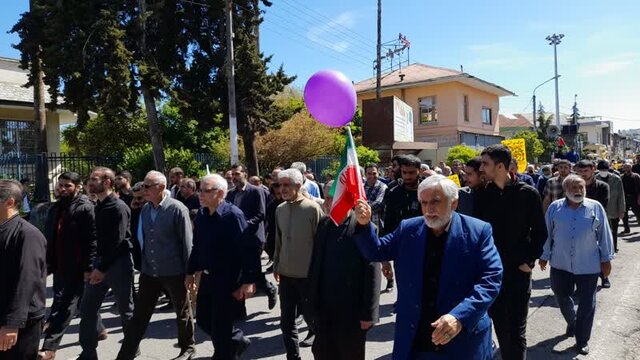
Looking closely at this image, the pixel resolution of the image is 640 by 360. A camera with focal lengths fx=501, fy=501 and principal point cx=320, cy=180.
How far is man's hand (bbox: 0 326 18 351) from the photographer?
3.32 m

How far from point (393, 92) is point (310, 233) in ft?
93.5

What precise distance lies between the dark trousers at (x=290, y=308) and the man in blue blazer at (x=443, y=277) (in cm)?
174

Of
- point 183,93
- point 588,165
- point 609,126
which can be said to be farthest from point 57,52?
point 609,126

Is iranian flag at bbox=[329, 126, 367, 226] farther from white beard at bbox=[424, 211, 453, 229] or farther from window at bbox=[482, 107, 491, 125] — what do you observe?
window at bbox=[482, 107, 491, 125]

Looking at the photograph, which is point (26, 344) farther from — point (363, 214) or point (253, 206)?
point (253, 206)

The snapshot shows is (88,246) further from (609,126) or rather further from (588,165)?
(609,126)

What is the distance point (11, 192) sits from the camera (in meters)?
3.58

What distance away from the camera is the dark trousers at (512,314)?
4141 mm

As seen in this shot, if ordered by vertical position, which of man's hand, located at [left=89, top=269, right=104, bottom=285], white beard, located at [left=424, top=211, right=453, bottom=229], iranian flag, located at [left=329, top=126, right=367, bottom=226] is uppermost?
iranian flag, located at [left=329, top=126, right=367, bottom=226]

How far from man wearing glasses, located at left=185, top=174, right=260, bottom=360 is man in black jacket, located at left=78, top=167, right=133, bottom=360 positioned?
1.10m

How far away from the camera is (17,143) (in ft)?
62.5

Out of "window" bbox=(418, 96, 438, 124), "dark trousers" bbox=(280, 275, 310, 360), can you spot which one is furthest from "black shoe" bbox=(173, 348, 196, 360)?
"window" bbox=(418, 96, 438, 124)

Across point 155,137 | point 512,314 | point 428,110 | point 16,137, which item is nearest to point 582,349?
point 512,314

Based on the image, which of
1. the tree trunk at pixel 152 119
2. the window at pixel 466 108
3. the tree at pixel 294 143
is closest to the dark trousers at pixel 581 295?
the tree trunk at pixel 152 119
